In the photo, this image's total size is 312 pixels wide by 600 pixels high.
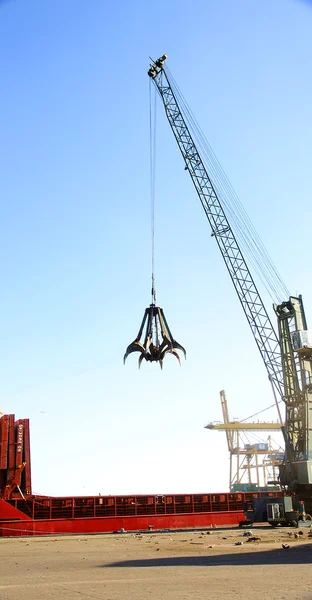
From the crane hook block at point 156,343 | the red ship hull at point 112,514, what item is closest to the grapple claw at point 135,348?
the crane hook block at point 156,343

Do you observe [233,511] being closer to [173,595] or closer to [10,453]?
[10,453]

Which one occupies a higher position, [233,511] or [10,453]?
[10,453]

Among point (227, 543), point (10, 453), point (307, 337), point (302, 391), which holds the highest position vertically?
point (307, 337)

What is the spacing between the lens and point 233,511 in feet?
134

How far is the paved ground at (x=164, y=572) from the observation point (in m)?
11.4

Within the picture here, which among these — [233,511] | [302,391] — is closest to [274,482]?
[233,511]

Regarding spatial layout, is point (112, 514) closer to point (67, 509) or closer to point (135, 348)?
point (67, 509)

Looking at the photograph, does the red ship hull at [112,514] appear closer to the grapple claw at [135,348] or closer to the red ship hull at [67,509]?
the red ship hull at [67,509]

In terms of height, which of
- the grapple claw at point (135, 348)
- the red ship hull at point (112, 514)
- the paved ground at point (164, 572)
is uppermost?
the grapple claw at point (135, 348)

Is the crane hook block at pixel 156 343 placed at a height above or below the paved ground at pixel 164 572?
above

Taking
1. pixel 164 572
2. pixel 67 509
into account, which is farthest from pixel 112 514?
pixel 164 572

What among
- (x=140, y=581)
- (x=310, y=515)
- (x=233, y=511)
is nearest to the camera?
(x=140, y=581)

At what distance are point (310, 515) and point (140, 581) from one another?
27.0 metres

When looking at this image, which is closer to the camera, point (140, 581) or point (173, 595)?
point (173, 595)
